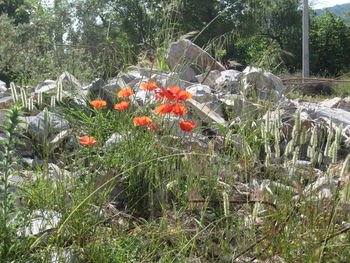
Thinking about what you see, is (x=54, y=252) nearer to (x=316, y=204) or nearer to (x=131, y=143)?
(x=131, y=143)

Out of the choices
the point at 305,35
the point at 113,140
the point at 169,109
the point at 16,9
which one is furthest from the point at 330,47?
the point at 169,109

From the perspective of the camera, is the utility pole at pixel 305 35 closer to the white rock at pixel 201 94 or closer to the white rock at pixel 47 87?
the white rock at pixel 201 94

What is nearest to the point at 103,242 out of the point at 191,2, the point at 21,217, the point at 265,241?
the point at 21,217

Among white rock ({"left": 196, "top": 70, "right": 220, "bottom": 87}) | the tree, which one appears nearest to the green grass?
white rock ({"left": 196, "top": 70, "right": 220, "bottom": 87})

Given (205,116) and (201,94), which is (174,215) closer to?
(205,116)

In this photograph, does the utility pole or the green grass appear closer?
the green grass

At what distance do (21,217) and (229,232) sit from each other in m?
0.97

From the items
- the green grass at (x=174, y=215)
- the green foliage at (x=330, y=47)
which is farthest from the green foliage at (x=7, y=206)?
the green foliage at (x=330, y=47)

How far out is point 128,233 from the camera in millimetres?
2432

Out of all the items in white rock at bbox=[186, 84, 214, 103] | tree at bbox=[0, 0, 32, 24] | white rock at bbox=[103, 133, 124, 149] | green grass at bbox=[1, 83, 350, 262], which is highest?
tree at bbox=[0, 0, 32, 24]

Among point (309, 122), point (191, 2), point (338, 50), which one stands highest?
point (191, 2)

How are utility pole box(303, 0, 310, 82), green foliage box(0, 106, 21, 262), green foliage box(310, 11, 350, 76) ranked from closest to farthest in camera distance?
green foliage box(0, 106, 21, 262) < utility pole box(303, 0, 310, 82) < green foliage box(310, 11, 350, 76)

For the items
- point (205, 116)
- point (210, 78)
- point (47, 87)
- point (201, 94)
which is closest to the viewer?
point (205, 116)

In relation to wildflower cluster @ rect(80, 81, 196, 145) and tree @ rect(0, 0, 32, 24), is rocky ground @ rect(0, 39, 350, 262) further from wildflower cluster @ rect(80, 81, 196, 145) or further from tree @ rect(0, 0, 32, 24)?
tree @ rect(0, 0, 32, 24)
